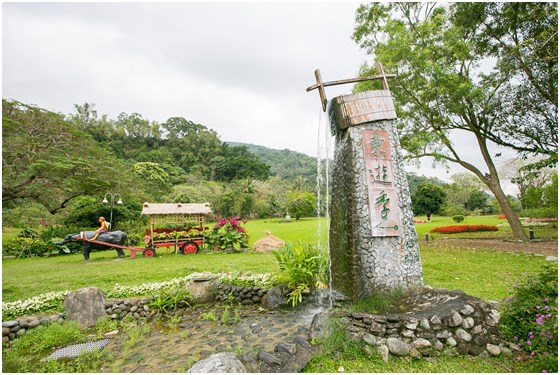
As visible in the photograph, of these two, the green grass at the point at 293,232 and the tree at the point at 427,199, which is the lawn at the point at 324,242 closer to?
the green grass at the point at 293,232

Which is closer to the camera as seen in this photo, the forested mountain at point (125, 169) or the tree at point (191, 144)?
the forested mountain at point (125, 169)

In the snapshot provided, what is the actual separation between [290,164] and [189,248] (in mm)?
53505

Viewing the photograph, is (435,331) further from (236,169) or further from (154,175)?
(236,169)

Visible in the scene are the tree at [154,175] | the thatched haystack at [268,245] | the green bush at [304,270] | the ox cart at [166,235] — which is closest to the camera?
the green bush at [304,270]

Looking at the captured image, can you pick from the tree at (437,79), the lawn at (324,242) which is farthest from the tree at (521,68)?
the lawn at (324,242)

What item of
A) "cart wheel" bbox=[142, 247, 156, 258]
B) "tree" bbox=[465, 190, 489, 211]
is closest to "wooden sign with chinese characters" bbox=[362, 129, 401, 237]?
"cart wheel" bbox=[142, 247, 156, 258]

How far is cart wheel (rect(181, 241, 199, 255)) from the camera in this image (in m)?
13.3

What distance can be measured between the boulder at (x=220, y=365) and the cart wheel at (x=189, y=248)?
10387 millimetres

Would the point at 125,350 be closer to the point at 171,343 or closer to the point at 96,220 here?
the point at 171,343

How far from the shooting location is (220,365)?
3.25m

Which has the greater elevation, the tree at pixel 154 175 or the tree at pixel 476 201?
the tree at pixel 154 175

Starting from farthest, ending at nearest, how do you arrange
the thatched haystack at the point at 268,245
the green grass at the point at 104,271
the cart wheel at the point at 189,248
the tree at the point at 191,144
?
the tree at the point at 191,144, the cart wheel at the point at 189,248, the thatched haystack at the point at 268,245, the green grass at the point at 104,271

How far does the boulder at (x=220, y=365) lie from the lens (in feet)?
10.5

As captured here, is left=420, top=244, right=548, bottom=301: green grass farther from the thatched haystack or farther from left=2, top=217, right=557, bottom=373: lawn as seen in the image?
the thatched haystack
